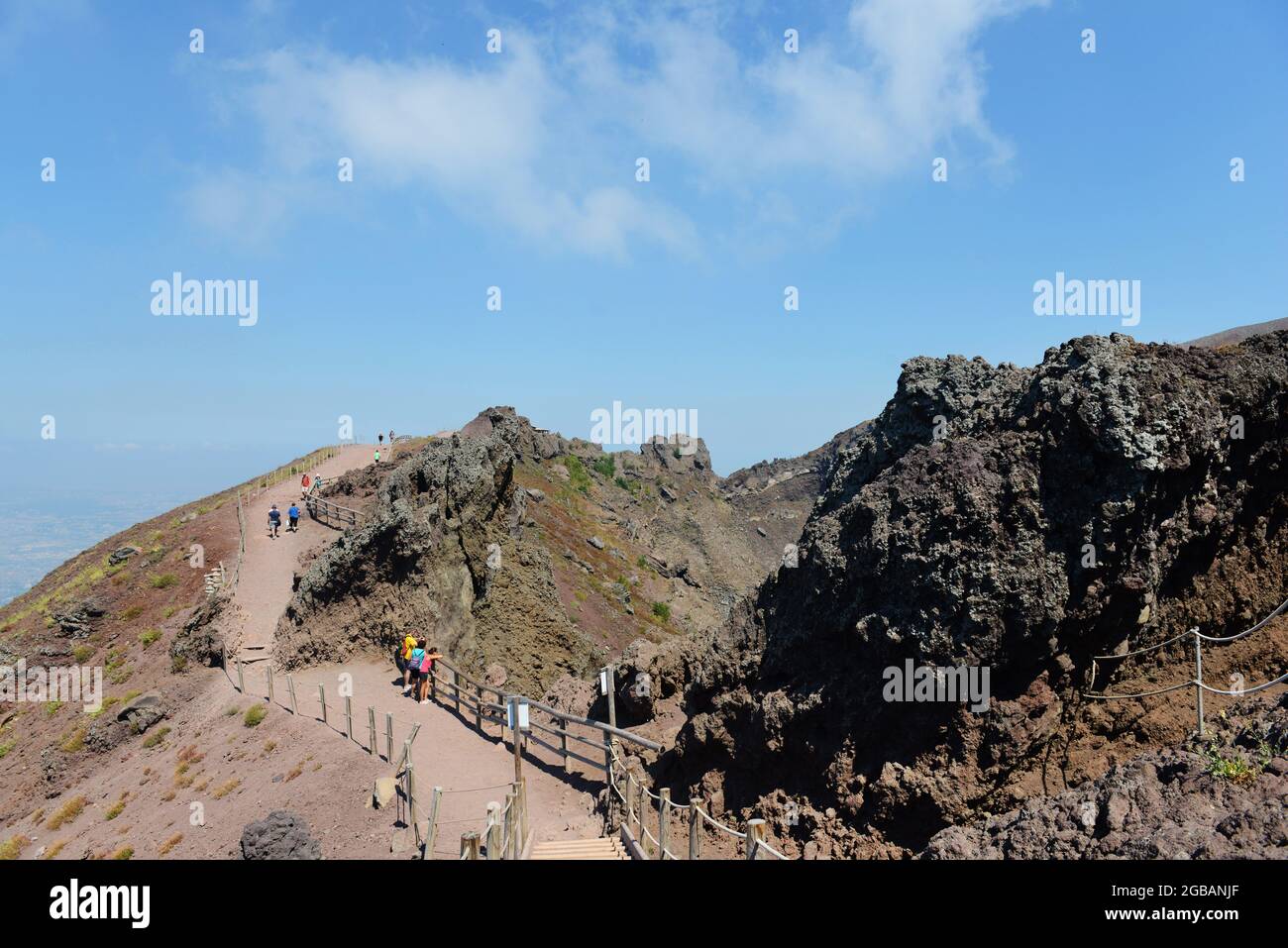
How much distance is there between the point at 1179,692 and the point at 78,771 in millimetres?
27505

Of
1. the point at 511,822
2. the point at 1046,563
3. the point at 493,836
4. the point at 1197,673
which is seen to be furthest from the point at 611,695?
the point at 1197,673

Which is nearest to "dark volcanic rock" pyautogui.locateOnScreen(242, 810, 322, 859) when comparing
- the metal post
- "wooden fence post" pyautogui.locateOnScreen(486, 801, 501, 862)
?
"wooden fence post" pyautogui.locateOnScreen(486, 801, 501, 862)

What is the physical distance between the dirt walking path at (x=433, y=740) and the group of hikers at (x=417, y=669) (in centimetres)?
33

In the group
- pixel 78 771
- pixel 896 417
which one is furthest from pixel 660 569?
pixel 896 417

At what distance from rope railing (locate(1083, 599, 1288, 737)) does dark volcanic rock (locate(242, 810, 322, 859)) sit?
1239 cm

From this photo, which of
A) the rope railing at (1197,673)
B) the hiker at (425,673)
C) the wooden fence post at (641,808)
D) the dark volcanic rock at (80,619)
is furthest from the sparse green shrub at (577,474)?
the rope railing at (1197,673)

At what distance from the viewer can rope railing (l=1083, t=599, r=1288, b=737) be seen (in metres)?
8.27

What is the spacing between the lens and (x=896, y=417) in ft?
45.3

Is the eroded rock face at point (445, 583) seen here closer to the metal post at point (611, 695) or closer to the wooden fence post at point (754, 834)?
the metal post at point (611, 695)

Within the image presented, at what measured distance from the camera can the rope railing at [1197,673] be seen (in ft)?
27.1

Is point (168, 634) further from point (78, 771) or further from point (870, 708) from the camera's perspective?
point (870, 708)

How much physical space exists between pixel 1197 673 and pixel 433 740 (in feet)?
51.9

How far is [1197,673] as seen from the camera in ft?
28.1

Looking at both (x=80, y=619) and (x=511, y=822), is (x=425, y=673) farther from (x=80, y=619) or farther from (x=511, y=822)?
(x=80, y=619)
